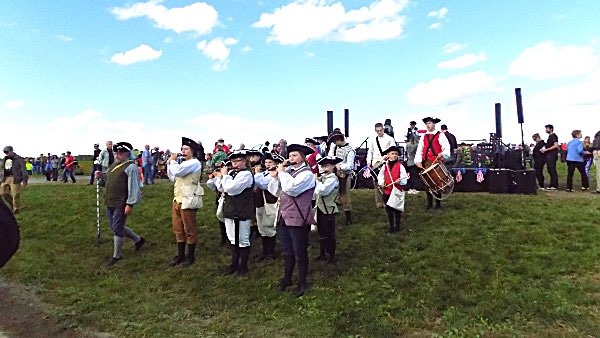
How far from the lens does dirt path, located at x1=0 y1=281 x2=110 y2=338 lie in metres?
5.82

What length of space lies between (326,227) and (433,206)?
3.72 meters

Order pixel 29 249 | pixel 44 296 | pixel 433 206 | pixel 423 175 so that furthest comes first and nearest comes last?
pixel 433 206 → pixel 29 249 → pixel 423 175 → pixel 44 296

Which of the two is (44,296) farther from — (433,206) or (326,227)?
(433,206)

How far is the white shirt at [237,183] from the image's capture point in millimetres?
7070

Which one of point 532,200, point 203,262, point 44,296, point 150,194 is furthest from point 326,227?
point 150,194

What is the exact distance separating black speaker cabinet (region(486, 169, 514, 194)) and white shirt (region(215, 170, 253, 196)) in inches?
310

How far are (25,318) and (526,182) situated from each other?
1129 centimetres

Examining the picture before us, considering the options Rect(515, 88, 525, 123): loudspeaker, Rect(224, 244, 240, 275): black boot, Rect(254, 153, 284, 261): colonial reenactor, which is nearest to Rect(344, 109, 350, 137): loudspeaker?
Rect(515, 88, 525, 123): loudspeaker

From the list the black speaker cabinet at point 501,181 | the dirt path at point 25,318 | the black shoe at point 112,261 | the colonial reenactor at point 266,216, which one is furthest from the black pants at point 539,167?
the dirt path at point 25,318

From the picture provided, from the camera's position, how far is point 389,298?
6391mm

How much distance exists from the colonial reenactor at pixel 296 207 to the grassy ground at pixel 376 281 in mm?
537

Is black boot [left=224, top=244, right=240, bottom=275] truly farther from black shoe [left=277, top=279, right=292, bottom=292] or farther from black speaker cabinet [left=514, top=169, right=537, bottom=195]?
black speaker cabinet [left=514, top=169, right=537, bottom=195]

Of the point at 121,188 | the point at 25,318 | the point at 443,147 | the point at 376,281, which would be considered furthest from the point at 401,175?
the point at 25,318

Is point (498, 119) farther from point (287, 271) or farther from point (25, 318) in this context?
point (25, 318)
